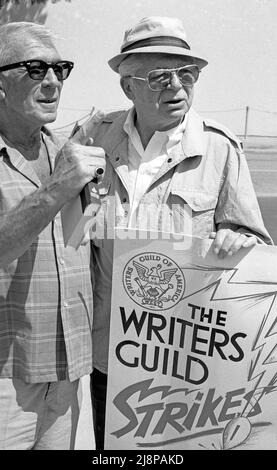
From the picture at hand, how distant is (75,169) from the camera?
186 cm

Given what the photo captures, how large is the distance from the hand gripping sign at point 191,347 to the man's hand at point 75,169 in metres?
0.29

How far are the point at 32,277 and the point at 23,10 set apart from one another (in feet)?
23.7

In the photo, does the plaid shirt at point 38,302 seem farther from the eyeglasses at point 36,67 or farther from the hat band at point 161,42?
the hat band at point 161,42

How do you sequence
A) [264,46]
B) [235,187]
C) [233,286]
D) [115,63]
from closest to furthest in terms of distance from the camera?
1. [233,286]
2. [235,187]
3. [115,63]
4. [264,46]

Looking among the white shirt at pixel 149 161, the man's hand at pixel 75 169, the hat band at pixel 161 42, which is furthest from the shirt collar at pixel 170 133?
the man's hand at pixel 75 169

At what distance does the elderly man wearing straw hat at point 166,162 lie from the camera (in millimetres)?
2148

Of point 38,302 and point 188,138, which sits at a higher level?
point 188,138

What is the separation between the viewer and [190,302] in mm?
2062

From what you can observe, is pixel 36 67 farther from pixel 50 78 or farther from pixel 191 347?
pixel 191 347

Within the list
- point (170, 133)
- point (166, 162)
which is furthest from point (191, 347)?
point (170, 133)

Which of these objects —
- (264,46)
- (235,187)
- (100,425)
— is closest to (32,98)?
(235,187)

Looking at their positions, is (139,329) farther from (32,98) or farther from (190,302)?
(32,98)

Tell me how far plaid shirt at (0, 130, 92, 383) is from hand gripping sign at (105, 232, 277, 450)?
0.46ft
